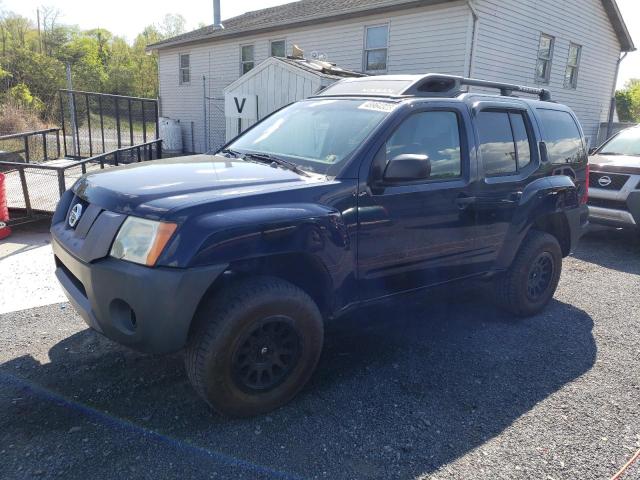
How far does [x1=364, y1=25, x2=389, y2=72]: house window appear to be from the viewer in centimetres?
1319

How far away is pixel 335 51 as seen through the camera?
46.9 ft

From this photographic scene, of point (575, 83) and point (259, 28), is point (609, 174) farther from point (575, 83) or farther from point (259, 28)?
point (259, 28)

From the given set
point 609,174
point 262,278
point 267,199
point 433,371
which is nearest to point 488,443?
point 433,371

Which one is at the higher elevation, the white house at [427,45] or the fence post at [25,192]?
the white house at [427,45]

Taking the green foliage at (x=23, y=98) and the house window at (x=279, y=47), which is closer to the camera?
the house window at (x=279, y=47)

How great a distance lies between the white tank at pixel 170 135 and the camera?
1864 centimetres

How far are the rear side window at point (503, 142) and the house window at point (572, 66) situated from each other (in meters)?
13.1

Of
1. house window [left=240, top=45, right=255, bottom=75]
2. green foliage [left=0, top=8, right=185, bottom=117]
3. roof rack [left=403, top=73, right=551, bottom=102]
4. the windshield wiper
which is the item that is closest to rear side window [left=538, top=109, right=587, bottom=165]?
roof rack [left=403, top=73, right=551, bottom=102]

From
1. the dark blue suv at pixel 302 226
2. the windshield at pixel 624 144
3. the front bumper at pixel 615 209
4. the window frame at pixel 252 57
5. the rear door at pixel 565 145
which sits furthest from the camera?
the window frame at pixel 252 57

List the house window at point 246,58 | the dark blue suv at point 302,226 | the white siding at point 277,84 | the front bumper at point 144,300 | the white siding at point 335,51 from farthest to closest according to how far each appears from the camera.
Answer: the house window at point 246,58 < the white siding at point 335,51 < the white siding at point 277,84 < the dark blue suv at point 302,226 < the front bumper at point 144,300

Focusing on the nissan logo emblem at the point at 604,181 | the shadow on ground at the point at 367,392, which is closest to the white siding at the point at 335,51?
the nissan logo emblem at the point at 604,181

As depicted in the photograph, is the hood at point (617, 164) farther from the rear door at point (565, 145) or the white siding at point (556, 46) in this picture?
the white siding at point (556, 46)

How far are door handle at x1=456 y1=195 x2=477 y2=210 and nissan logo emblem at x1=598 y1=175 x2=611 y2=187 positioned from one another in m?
4.94

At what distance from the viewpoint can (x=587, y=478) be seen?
2486mm
